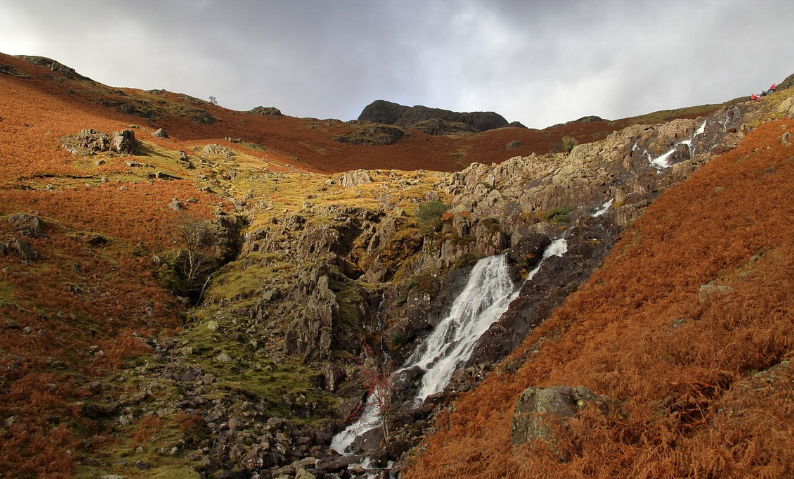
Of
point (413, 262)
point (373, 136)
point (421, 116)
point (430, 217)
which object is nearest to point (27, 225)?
point (413, 262)

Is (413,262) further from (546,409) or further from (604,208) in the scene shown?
(546,409)

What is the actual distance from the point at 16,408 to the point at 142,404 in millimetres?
4932

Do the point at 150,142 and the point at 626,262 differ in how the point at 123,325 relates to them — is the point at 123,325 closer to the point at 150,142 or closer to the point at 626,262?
the point at 626,262

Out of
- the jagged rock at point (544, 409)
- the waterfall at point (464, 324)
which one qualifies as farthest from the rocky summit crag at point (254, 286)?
the waterfall at point (464, 324)

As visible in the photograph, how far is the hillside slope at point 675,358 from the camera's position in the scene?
7.80 meters

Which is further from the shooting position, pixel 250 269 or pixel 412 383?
pixel 250 269

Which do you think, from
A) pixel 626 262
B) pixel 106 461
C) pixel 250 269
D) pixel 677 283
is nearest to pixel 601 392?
pixel 677 283

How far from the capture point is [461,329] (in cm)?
2777

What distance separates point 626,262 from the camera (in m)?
21.0

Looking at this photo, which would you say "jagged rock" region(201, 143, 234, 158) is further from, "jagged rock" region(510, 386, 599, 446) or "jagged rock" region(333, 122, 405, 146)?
"jagged rock" region(510, 386, 599, 446)

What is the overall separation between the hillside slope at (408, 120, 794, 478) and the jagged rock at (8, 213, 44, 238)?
36.2 metres

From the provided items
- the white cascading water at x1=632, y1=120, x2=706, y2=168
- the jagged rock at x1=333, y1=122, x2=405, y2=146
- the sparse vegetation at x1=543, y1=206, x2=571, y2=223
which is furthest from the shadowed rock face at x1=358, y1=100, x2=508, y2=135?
the sparse vegetation at x1=543, y1=206, x2=571, y2=223

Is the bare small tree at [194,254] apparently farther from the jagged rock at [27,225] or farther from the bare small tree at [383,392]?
the bare small tree at [383,392]

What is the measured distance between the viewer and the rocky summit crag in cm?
1786
